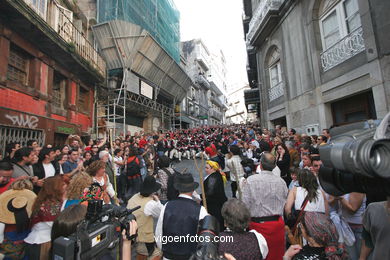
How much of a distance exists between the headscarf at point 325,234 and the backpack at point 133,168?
4506mm

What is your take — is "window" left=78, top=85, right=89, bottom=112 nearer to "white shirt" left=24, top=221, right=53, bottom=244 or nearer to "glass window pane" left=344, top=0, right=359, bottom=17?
"white shirt" left=24, top=221, right=53, bottom=244

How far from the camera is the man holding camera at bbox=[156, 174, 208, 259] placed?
2.07 meters

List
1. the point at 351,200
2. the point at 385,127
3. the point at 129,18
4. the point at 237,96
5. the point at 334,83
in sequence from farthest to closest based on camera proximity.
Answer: the point at 237,96 < the point at 129,18 < the point at 334,83 < the point at 351,200 < the point at 385,127

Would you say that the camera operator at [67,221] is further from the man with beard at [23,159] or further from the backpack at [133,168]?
the backpack at [133,168]

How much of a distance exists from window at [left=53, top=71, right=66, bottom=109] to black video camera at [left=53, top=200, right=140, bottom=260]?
11.5 meters

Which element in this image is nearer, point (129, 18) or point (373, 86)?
point (373, 86)

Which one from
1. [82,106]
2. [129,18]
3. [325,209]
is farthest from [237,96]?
[325,209]

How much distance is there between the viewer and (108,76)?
17594 mm

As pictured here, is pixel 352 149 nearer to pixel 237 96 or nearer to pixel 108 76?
pixel 108 76

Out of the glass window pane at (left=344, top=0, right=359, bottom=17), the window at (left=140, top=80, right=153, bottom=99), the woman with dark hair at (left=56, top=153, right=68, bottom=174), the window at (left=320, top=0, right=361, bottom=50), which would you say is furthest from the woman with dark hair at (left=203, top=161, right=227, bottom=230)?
the window at (left=140, top=80, right=153, bottom=99)

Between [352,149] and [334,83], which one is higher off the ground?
[334,83]

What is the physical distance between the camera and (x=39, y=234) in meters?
2.31

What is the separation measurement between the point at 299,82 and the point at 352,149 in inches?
382

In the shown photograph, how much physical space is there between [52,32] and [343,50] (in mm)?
11951
